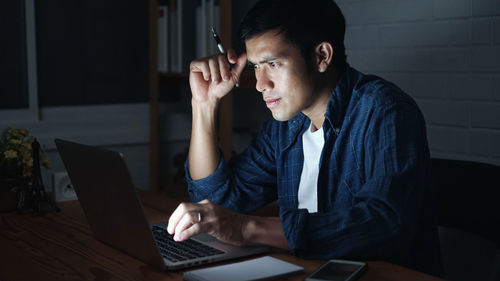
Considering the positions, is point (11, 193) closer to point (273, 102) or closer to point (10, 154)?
point (10, 154)

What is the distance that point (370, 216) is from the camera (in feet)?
4.01

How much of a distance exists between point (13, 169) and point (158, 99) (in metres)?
1.35

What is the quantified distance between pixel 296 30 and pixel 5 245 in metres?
0.84

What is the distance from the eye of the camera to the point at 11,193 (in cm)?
168

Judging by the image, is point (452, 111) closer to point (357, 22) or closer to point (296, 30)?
point (357, 22)

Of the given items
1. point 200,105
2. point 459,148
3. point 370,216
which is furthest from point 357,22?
point 370,216

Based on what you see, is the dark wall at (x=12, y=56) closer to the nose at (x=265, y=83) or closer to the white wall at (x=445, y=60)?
the white wall at (x=445, y=60)

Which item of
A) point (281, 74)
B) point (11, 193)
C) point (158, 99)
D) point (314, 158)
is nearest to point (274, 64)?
point (281, 74)

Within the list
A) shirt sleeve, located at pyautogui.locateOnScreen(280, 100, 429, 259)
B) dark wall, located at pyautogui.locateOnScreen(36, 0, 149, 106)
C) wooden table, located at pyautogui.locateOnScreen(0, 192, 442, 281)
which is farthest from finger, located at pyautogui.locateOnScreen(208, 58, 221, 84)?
dark wall, located at pyautogui.locateOnScreen(36, 0, 149, 106)

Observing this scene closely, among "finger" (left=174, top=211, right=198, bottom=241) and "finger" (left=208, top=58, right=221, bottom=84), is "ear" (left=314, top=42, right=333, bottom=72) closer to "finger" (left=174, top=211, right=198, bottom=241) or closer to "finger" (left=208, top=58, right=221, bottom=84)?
"finger" (left=208, top=58, right=221, bottom=84)

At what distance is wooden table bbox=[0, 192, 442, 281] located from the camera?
1123mm

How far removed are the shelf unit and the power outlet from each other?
1079 millimetres

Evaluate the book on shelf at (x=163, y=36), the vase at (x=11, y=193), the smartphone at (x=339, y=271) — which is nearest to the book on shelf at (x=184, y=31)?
the book on shelf at (x=163, y=36)

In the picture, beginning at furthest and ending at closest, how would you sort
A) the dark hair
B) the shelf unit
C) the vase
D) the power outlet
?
the shelf unit < the power outlet < the vase < the dark hair
